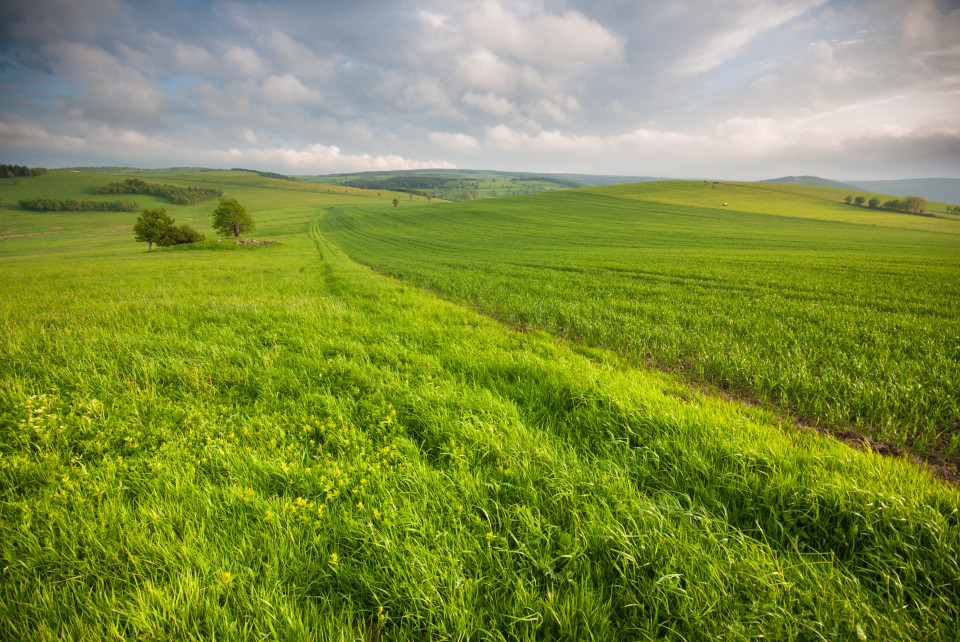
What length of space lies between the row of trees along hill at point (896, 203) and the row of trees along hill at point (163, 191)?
200 metres

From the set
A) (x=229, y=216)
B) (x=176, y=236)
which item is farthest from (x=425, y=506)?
(x=176, y=236)

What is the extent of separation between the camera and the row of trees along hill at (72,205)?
91.9 meters

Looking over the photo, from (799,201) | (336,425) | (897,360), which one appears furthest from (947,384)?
(799,201)

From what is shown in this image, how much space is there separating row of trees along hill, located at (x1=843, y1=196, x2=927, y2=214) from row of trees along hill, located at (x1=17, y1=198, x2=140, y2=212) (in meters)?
200

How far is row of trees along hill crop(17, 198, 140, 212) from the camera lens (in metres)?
91.9

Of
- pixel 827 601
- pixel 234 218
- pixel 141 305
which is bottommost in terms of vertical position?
pixel 827 601

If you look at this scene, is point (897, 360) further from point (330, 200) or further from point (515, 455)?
point (330, 200)

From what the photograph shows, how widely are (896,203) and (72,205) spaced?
220 meters

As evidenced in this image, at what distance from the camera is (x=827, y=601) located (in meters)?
1.87

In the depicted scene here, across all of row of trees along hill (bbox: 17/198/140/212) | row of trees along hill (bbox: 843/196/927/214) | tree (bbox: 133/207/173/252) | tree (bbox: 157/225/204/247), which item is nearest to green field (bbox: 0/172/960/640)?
tree (bbox: 133/207/173/252)

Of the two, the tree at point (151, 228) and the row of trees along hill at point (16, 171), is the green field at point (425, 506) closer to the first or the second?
the tree at point (151, 228)

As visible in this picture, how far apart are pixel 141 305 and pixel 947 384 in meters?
15.6

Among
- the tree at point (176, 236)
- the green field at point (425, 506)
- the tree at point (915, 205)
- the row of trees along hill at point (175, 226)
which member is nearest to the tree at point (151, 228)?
the row of trees along hill at point (175, 226)

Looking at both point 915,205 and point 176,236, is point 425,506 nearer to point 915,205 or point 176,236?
point 176,236
